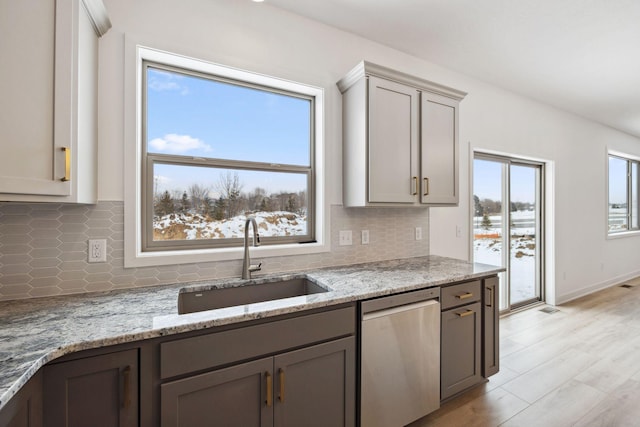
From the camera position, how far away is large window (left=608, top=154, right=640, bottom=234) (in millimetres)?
5129

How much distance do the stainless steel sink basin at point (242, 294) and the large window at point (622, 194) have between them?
5940mm

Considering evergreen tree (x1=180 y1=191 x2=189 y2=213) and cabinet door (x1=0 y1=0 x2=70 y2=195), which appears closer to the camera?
cabinet door (x1=0 y1=0 x2=70 y2=195)

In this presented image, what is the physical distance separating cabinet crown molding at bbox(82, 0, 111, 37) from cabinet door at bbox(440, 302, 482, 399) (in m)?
2.50

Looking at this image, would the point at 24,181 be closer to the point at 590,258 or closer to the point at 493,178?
the point at 493,178

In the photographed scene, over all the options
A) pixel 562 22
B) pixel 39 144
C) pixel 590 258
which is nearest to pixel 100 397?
pixel 39 144

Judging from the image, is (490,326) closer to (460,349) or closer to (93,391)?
(460,349)

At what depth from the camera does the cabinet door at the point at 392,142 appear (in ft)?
6.77

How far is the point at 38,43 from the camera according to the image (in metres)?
1.15

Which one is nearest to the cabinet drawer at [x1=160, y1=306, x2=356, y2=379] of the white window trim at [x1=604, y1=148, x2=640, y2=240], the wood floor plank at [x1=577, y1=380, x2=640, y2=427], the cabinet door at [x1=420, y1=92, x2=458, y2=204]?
the cabinet door at [x1=420, y1=92, x2=458, y2=204]

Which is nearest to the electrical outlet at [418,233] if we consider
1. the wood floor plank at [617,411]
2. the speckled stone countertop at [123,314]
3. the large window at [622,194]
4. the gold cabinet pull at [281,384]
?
the speckled stone countertop at [123,314]

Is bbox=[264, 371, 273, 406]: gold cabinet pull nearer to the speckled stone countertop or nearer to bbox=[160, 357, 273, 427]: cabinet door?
bbox=[160, 357, 273, 427]: cabinet door

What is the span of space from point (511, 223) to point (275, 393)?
11.8 ft

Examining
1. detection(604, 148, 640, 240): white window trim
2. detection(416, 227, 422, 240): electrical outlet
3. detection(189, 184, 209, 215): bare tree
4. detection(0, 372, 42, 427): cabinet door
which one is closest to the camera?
detection(0, 372, 42, 427): cabinet door

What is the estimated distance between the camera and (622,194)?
17.7 ft
